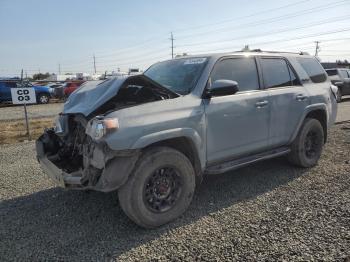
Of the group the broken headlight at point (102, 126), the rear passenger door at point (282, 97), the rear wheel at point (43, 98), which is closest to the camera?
the broken headlight at point (102, 126)

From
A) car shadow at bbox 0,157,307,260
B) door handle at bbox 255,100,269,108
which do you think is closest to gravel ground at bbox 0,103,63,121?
car shadow at bbox 0,157,307,260

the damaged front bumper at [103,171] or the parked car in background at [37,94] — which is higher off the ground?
the damaged front bumper at [103,171]

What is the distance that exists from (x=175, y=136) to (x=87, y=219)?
4.79ft

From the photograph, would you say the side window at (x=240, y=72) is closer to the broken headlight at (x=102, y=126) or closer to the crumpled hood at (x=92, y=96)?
the crumpled hood at (x=92, y=96)

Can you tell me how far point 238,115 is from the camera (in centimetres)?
447

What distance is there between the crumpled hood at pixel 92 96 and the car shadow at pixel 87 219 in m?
1.26

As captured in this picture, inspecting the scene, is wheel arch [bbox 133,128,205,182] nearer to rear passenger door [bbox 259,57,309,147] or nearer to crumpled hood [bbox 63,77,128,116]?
crumpled hood [bbox 63,77,128,116]

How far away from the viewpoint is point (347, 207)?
418cm

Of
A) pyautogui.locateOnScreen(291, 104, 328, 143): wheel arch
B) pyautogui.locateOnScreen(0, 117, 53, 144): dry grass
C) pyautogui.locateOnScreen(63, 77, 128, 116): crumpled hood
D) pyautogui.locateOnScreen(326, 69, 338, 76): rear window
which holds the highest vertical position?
pyautogui.locateOnScreen(63, 77, 128, 116): crumpled hood

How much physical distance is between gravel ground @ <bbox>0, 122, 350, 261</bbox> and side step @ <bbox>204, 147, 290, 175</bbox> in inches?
17.1

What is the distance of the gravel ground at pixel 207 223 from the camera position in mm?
3273

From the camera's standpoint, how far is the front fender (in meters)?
3.51

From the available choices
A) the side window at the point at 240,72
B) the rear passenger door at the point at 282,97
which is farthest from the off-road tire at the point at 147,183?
the rear passenger door at the point at 282,97

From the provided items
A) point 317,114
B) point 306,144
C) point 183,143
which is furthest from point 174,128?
point 317,114
